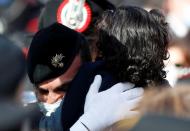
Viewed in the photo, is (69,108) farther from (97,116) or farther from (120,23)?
(120,23)

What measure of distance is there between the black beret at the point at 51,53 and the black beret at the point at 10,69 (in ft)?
3.42

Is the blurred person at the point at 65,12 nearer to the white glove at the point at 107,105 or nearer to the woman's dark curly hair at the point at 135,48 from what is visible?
the woman's dark curly hair at the point at 135,48

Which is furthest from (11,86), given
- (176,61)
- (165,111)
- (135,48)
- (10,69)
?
(176,61)

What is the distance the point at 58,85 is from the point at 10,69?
3.72 ft

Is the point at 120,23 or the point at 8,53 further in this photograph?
the point at 120,23

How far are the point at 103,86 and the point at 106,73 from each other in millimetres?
66

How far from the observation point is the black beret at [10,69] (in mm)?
2268

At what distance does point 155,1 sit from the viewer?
22.3ft

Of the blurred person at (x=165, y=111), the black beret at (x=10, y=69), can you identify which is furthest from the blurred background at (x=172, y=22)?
the blurred person at (x=165, y=111)

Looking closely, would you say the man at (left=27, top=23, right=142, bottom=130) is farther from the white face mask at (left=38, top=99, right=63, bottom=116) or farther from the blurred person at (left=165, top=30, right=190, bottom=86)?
the blurred person at (left=165, top=30, right=190, bottom=86)

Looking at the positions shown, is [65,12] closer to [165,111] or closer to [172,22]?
[172,22]

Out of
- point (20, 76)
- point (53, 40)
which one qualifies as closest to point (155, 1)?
point (53, 40)

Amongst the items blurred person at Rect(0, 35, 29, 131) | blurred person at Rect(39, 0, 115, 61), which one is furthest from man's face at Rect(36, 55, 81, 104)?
blurred person at Rect(0, 35, 29, 131)

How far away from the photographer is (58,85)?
3.41m
